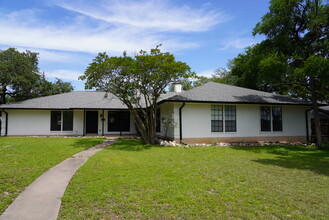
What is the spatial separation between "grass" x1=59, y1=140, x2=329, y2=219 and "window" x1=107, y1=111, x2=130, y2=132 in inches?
442

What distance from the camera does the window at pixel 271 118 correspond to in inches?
563

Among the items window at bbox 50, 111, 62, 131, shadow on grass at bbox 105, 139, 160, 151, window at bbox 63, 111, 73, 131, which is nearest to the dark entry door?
window at bbox 63, 111, 73, 131

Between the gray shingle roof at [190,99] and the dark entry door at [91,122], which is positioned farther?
the dark entry door at [91,122]

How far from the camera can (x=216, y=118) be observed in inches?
527

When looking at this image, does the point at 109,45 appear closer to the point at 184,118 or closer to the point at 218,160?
the point at 184,118

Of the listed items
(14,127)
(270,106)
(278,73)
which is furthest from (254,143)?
(14,127)

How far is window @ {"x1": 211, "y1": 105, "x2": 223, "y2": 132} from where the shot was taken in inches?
523

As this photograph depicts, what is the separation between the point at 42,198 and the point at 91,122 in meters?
14.7

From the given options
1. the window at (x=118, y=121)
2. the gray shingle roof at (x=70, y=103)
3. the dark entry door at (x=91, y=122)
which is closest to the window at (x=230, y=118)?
the gray shingle roof at (x=70, y=103)

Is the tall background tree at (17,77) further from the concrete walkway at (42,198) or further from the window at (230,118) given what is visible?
the window at (230,118)

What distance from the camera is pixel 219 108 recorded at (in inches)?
531

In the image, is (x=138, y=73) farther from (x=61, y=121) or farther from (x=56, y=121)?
(x=56, y=121)

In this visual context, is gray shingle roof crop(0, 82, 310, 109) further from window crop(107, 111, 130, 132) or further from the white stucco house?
window crop(107, 111, 130, 132)

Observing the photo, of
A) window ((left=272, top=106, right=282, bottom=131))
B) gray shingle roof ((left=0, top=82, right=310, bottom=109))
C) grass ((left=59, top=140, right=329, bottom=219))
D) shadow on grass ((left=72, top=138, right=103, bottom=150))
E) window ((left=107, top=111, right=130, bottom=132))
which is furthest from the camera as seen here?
window ((left=107, top=111, right=130, bottom=132))
